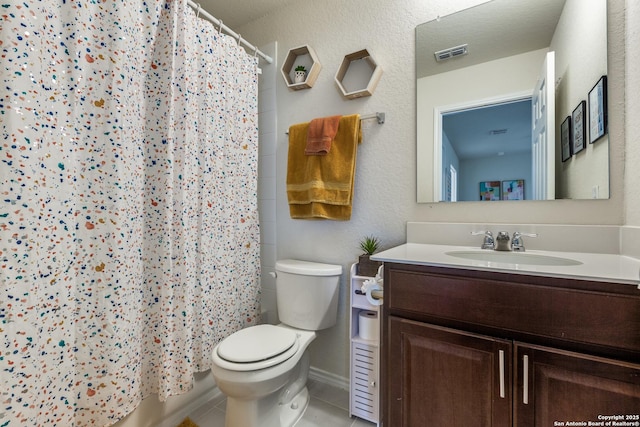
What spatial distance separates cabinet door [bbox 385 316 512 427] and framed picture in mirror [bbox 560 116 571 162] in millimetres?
876

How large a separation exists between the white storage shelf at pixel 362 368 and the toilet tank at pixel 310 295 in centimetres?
17

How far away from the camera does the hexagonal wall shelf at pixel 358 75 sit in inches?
61.1

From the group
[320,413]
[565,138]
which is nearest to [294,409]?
[320,413]

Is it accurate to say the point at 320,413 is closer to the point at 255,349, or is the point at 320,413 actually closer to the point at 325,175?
the point at 255,349

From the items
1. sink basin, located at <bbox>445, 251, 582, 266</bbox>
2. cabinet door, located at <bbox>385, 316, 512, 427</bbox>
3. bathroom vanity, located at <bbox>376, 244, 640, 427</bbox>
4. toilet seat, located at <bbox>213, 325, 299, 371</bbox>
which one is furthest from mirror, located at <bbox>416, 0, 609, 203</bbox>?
toilet seat, located at <bbox>213, 325, 299, 371</bbox>

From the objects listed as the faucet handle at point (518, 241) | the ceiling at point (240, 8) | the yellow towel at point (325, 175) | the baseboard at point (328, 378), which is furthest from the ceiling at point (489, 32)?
the baseboard at point (328, 378)

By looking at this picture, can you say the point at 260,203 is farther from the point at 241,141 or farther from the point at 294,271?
the point at 294,271

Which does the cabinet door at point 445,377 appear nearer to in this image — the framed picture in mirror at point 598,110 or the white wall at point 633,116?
the white wall at point 633,116

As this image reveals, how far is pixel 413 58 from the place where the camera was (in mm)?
1483

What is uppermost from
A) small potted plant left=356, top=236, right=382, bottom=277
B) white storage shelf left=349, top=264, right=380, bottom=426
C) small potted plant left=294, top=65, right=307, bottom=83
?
small potted plant left=294, top=65, right=307, bottom=83

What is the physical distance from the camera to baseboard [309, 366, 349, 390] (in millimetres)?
1685

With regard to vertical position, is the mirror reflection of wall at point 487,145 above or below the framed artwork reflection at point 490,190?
above

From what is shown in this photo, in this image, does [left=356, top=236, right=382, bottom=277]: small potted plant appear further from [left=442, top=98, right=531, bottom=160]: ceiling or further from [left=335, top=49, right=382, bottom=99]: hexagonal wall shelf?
[left=335, top=49, right=382, bottom=99]: hexagonal wall shelf

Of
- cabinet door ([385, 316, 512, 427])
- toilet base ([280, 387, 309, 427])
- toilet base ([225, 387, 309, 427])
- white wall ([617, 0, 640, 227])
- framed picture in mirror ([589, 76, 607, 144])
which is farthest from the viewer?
toilet base ([280, 387, 309, 427])
